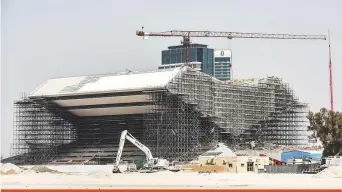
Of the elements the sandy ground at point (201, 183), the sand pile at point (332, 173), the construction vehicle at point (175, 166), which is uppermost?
the sand pile at point (332, 173)

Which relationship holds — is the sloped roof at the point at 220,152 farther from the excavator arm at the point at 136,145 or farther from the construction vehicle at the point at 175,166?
the excavator arm at the point at 136,145

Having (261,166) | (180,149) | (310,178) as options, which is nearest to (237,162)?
(261,166)

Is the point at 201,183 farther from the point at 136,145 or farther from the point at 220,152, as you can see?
the point at 136,145

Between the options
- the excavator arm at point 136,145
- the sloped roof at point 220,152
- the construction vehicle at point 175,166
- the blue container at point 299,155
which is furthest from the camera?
the blue container at point 299,155

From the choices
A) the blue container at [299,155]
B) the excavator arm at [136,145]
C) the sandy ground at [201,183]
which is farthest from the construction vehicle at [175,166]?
the sandy ground at [201,183]

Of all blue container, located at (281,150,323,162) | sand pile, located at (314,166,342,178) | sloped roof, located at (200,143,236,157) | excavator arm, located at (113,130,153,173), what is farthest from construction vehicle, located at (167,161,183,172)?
sand pile, located at (314,166,342,178)

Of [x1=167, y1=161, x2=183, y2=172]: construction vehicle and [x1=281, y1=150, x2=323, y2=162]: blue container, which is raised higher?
[x1=281, y1=150, x2=323, y2=162]: blue container

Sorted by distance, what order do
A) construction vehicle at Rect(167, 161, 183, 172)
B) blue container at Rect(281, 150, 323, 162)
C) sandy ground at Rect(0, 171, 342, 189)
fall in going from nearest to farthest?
sandy ground at Rect(0, 171, 342, 189)
construction vehicle at Rect(167, 161, 183, 172)
blue container at Rect(281, 150, 323, 162)

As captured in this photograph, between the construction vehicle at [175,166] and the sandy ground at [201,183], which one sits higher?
the sandy ground at [201,183]

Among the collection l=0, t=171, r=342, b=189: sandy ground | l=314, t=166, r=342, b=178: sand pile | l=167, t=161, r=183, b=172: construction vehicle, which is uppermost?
l=314, t=166, r=342, b=178: sand pile

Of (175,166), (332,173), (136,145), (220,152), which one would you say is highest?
(136,145)

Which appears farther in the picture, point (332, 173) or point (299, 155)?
point (299, 155)

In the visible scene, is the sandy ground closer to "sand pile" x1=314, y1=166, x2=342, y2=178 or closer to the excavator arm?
"sand pile" x1=314, y1=166, x2=342, y2=178

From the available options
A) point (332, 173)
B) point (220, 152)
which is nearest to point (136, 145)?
point (220, 152)
